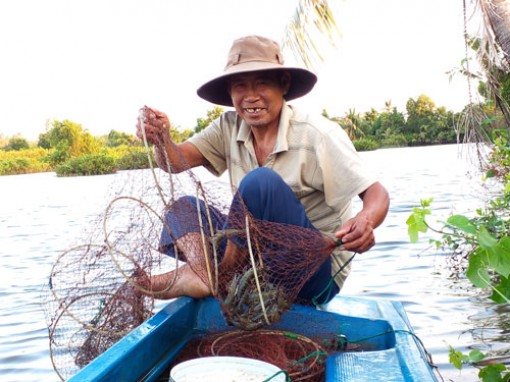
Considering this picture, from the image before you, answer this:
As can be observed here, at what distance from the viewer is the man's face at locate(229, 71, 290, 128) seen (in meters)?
2.68

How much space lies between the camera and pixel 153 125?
8.26ft

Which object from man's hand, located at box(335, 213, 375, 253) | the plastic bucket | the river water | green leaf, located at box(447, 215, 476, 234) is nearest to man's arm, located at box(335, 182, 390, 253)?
man's hand, located at box(335, 213, 375, 253)

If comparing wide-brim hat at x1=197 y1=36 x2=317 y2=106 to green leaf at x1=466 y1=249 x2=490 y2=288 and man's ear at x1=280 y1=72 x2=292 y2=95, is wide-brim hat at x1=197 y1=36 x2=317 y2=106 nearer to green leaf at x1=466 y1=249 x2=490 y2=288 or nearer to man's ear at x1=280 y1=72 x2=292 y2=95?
man's ear at x1=280 y1=72 x2=292 y2=95

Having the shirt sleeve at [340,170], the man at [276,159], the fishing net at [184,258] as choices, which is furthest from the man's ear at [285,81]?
the fishing net at [184,258]

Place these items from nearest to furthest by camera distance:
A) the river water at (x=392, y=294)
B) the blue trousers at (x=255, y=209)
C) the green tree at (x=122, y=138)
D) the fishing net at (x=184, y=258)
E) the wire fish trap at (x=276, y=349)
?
1. the wire fish trap at (x=276, y=349)
2. the fishing net at (x=184, y=258)
3. the blue trousers at (x=255, y=209)
4. the green tree at (x=122, y=138)
5. the river water at (x=392, y=294)

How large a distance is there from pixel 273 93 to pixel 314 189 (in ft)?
1.55

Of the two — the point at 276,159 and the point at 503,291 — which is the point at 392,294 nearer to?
the point at 276,159

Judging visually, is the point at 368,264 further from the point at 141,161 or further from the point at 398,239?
the point at 141,161

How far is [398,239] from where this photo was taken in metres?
7.81

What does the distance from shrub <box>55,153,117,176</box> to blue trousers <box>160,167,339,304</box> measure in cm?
Answer: 572

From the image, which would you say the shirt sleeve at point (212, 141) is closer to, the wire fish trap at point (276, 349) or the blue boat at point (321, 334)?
the blue boat at point (321, 334)

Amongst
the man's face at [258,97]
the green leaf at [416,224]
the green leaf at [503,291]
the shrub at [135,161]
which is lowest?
the green leaf at [503,291]

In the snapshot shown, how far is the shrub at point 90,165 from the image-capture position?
1885 centimetres

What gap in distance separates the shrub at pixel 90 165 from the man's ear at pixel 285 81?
545 centimetres
